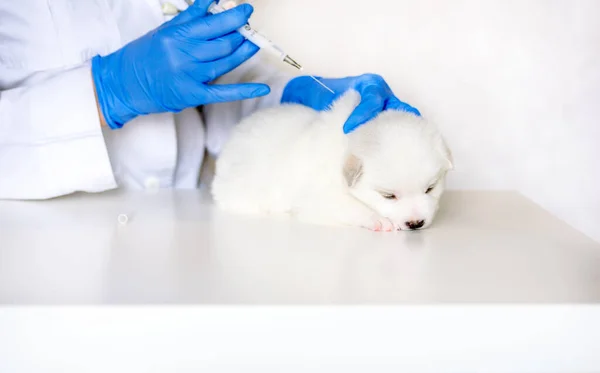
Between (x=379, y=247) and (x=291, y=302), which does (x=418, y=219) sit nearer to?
(x=379, y=247)

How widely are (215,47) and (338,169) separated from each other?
0.35m

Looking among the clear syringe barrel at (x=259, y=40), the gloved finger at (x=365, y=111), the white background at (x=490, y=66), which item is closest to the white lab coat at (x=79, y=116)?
the white background at (x=490, y=66)

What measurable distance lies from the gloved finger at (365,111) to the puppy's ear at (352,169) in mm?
78

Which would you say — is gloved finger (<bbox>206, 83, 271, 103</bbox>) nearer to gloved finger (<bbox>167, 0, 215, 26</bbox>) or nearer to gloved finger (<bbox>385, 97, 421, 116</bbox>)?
gloved finger (<bbox>167, 0, 215, 26</bbox>)

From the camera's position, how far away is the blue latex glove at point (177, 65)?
1.25 meters

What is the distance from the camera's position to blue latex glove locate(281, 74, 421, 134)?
1.25 m

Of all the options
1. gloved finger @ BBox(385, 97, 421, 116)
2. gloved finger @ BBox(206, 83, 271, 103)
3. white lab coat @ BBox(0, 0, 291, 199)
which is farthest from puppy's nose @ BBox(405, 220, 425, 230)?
white lab coat @ BBox(0, 0, 291, 199)

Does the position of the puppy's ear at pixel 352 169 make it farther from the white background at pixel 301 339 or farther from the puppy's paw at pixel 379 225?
the white background at pixel 301 339

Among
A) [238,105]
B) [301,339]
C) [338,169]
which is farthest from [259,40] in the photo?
[301,339]

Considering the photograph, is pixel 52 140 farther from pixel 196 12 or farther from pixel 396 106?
pixel 396 106

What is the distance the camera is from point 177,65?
1.27 metres

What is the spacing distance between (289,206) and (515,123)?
0.89 metres

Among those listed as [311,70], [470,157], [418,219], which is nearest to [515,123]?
[470,157]

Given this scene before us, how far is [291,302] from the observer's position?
0.73 metres
